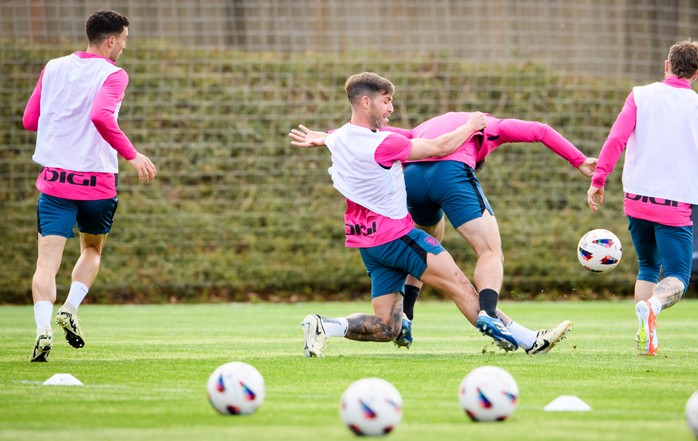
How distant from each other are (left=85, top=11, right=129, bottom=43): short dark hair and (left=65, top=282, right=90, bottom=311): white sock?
1.71m

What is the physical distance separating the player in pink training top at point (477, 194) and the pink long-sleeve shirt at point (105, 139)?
195 centimetres

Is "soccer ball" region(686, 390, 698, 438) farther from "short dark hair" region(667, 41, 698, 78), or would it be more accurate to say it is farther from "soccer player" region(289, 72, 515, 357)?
"short dark hair" region(667, 41, 698, 78)

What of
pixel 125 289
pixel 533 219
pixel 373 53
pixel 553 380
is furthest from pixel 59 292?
pixel 553 380

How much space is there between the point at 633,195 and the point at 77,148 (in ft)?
12.5

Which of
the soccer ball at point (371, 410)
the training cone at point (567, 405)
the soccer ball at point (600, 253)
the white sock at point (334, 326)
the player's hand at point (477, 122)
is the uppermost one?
the player's hand at point (477, 122)

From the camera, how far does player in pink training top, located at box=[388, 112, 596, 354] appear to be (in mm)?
7426

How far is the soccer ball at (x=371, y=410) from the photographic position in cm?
423

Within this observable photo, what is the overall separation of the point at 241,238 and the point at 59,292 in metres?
2.54

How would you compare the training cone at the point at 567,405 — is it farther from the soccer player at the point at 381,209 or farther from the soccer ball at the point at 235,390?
the soccer player at the point at 381,209

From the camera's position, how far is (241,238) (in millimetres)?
15688

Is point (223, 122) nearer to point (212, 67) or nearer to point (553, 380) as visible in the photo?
point (212, 67)

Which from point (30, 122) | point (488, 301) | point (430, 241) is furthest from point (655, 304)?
point (30, 122)

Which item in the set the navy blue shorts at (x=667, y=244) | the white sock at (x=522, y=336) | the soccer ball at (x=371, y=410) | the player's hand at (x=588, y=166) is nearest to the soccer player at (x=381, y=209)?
the white sock at (x=522, y=336)

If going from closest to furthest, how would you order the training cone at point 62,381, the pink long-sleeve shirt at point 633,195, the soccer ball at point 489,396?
the soccer ball at point 489,396
the training cone at point 62,381
the pink long-sleeve shirt at point 633,195
